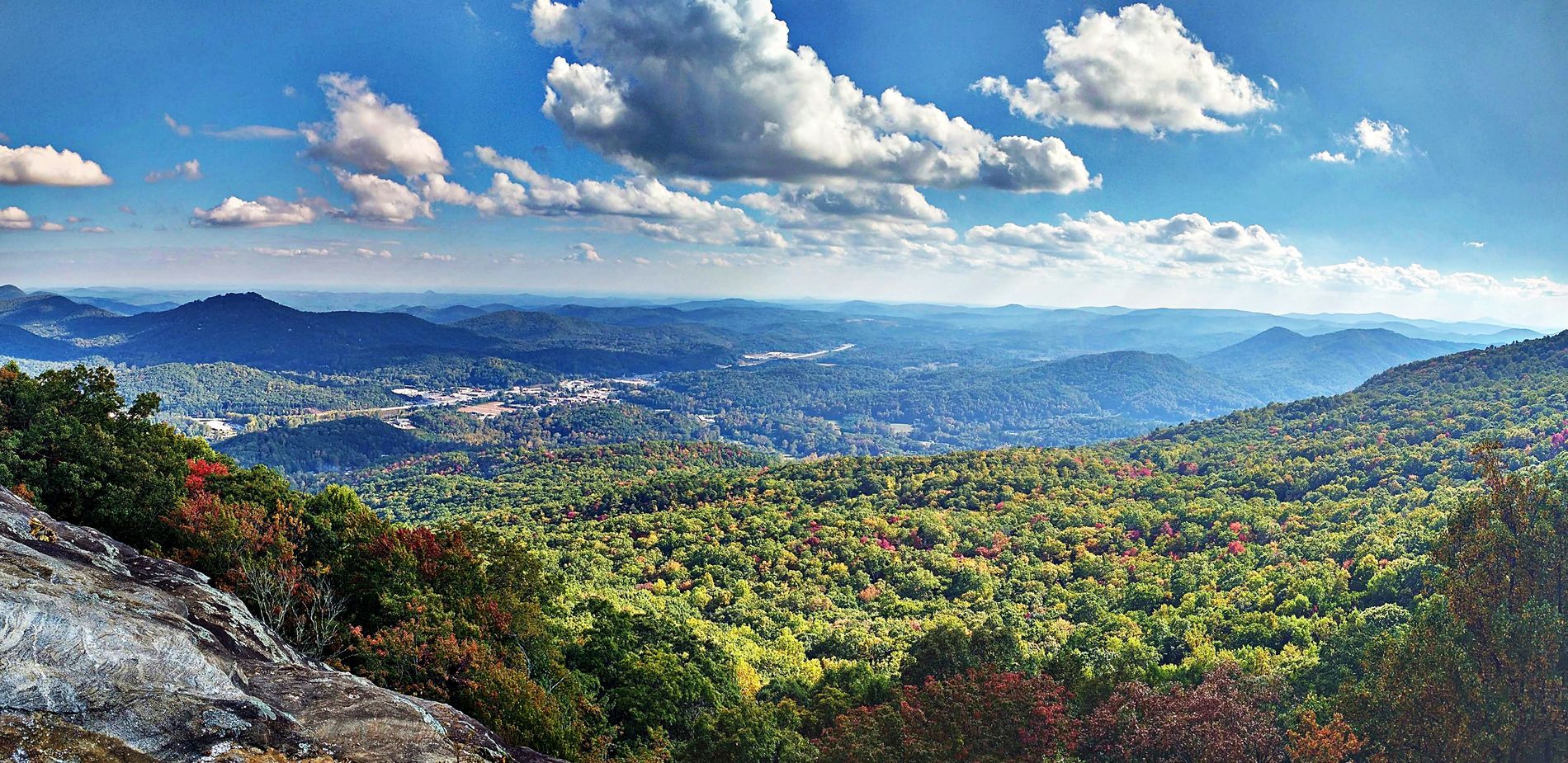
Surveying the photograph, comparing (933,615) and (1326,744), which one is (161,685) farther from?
(933,615)

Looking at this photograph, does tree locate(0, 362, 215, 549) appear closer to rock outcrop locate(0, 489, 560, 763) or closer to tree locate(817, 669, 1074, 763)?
rock outcrop locate(0, 489, 560, 763)

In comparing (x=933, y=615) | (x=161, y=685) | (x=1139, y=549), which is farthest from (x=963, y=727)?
(x=1139, y=549)

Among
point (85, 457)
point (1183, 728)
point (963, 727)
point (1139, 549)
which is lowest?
point (1139, 549)

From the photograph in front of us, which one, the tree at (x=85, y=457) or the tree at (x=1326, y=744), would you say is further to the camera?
the tree at (x=85, y=457)

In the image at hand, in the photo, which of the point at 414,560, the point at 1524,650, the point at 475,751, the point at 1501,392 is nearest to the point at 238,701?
the point at 475,751

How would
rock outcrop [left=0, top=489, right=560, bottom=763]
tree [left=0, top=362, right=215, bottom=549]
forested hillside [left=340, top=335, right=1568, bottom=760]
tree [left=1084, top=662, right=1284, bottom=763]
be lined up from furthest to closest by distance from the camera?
forested hillside [left=340, top=335, right=1568, bottom=760], tree [left=0, top=362, right=215, bottom=549], tree [left=1084, top=662, right=1284, bottom=763], rock outcrop [left=0, top=489, right=560, bottom=763]

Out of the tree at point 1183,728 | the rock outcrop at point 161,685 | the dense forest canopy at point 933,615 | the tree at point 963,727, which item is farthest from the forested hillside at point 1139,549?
the rock outcrop at point 161,685

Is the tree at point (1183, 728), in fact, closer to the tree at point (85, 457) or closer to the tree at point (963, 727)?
the tree at point (963, 727)

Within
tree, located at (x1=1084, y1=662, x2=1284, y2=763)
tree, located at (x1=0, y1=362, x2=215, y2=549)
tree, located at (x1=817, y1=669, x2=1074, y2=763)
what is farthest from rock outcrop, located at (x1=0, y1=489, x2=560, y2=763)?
tree, located at (x1=1084, y1=662, x2=1284, y2=763)
